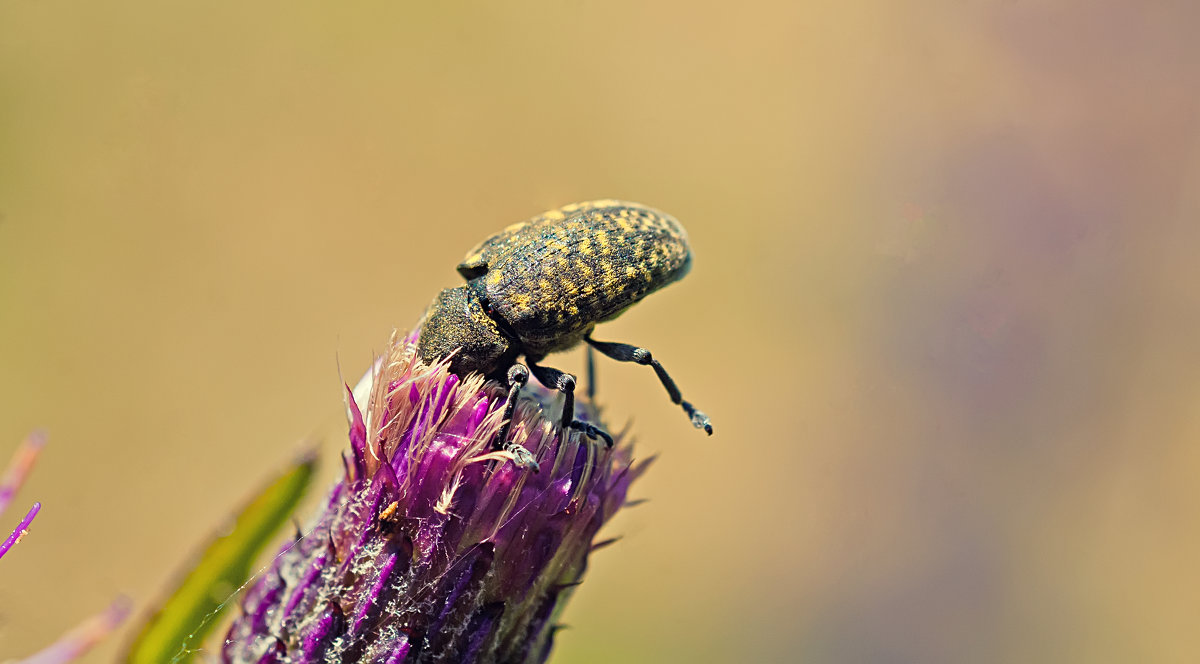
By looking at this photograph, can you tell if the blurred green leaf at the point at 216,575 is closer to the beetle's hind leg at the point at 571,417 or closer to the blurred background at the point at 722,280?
the beetle's hind leg at the point at 571,417

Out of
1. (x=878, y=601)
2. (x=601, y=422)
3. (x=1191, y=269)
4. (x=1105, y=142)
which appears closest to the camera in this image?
(x=601, y=422)

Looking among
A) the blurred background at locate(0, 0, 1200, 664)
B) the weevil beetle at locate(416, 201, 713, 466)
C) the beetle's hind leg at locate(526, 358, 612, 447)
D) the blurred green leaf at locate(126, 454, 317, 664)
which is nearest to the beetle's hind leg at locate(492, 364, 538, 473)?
the weevil beetle at locate(416, 201, 713, 466)

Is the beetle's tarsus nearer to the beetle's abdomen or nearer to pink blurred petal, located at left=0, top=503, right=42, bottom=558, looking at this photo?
the beetle's abdomen

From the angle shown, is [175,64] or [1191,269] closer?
[1191,269]

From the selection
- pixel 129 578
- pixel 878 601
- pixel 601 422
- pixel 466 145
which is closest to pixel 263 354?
pixel 129 578

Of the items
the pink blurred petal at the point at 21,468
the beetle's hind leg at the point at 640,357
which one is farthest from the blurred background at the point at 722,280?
the pink blurred petal at the point at 21,468

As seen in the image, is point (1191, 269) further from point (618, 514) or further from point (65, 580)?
point (65, 580)

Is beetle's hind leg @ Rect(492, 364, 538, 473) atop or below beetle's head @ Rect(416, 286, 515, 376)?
below
